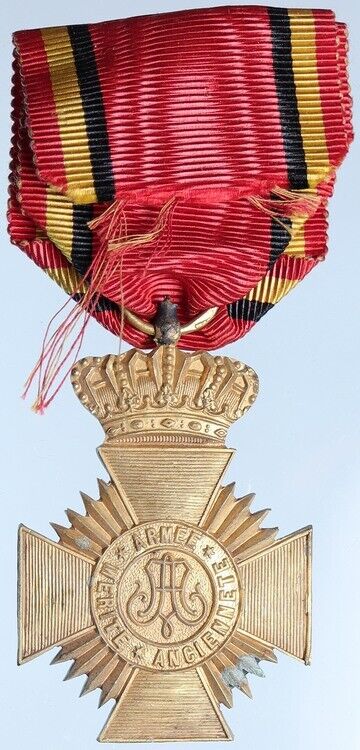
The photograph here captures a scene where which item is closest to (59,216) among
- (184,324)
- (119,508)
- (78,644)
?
(184,324)

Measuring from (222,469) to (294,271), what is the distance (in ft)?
0.65

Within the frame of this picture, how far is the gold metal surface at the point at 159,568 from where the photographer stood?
170 cm

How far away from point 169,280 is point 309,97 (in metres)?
0.20

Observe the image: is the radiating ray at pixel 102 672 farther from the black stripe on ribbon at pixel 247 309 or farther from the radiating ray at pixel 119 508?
the black stripe on ribbon at pixel 247 309

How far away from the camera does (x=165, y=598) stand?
5.59 feet

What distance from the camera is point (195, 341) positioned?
1.80 meters

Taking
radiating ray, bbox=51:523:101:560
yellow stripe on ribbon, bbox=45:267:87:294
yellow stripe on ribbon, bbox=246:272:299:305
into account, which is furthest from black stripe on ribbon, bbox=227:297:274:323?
radiating ray, bbox=51:523:101:560

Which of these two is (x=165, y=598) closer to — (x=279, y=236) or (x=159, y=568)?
(x=159, y=568)

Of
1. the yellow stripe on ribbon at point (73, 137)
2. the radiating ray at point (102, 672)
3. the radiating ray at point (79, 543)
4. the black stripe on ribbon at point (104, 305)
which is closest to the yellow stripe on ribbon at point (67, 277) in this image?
the black stripe on ribbon at point (104, 305)

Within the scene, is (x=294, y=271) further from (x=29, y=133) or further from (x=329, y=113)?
(x=29, y=133)

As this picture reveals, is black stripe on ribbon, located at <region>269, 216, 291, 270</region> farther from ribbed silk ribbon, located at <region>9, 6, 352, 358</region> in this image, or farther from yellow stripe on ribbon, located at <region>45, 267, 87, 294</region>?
yellow stripe on ribbon, located at <region>45, 267, 87, 294</region>

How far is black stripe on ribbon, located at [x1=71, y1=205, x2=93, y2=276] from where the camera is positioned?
171 centimetres

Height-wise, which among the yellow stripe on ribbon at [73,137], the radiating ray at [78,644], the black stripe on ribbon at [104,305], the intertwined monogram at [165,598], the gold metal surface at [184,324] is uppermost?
the yellow stripe on ribbon at [73,137]

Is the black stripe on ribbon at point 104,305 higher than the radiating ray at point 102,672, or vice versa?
the black stripe on ribbon at point 104,305
